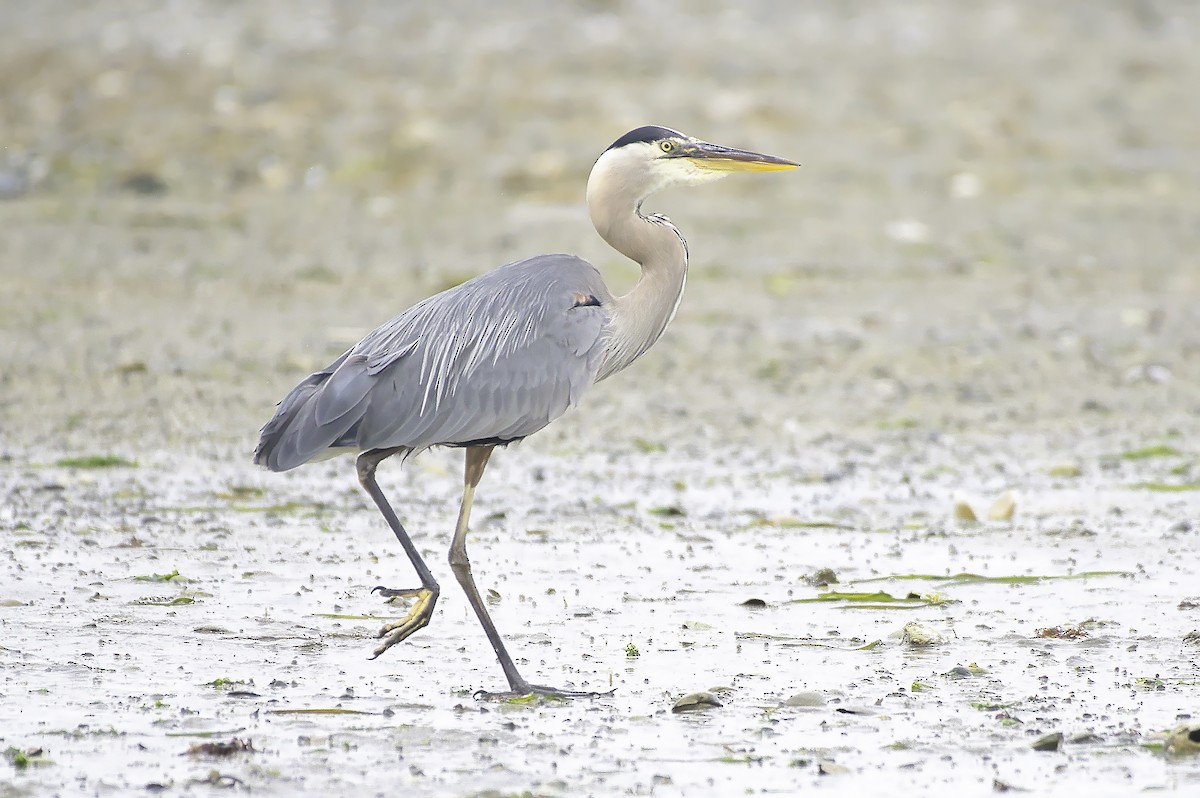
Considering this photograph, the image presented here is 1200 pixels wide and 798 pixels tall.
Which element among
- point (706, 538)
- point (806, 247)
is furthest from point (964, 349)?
point (706, 538)

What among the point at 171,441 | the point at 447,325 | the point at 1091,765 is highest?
the point at 447,325

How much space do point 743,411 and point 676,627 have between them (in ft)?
12.4

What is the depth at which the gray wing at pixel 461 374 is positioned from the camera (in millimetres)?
5840

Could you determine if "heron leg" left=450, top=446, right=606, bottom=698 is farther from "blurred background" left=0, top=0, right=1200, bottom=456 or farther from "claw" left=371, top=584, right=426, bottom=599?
"blurred background" left=0, top=0, right=1200, bottom=456

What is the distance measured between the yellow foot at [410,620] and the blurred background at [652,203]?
3.46 m

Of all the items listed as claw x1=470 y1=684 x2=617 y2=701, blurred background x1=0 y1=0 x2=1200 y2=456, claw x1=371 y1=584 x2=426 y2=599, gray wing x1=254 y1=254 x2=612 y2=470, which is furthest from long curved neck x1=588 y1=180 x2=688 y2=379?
blurred background x1=0 y1=0 x2=1200 y2=456

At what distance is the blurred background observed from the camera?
1027 cm

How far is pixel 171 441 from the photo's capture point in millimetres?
8914

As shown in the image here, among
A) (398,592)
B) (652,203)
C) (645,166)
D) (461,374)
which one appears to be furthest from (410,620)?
(652,203)

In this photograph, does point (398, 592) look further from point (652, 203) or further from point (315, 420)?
point (652, 203)

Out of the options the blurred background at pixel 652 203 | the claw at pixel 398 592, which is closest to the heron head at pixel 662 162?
the claw at pixel 398 592

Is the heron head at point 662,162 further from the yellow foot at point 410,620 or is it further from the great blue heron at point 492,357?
the yellow foot at point 410,620

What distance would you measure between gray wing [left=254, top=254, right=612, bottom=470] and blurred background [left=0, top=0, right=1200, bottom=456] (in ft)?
10.1

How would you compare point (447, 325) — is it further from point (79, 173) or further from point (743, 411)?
point (79, 173)
